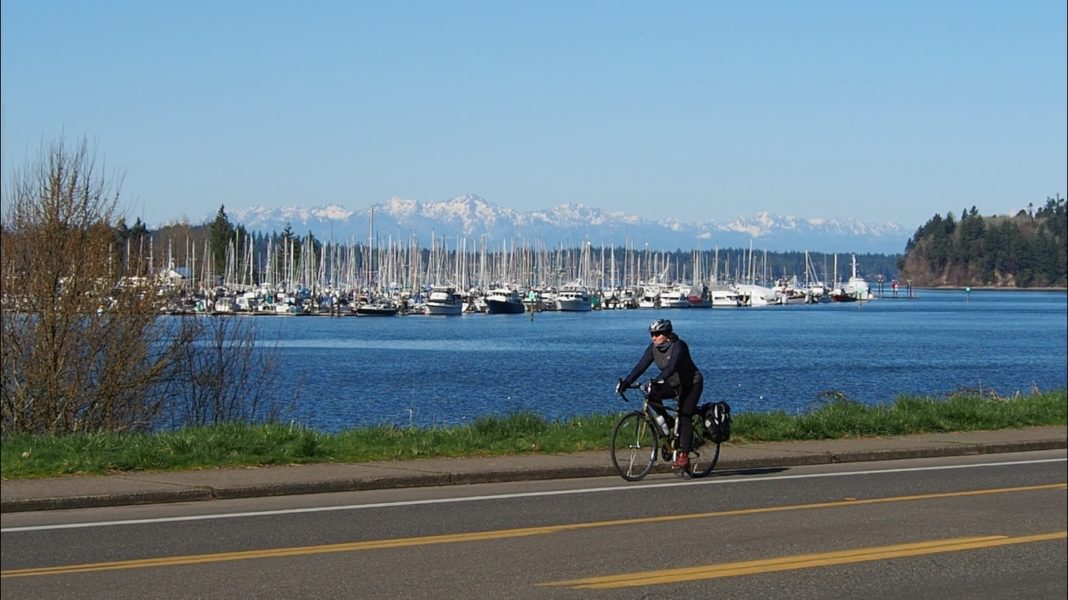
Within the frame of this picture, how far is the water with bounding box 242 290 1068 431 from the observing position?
150ft

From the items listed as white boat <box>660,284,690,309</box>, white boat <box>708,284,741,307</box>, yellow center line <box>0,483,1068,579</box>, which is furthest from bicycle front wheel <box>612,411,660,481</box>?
white boat <box>708,284,741,307</box>

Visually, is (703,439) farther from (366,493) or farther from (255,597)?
(255,597)

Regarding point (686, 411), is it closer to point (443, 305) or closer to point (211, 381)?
point (211, 381)

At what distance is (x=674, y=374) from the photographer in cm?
1720

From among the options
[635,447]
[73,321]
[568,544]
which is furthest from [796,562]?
[73,321]

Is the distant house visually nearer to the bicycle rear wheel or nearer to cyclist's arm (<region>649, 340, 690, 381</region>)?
the bicycle rear wheel

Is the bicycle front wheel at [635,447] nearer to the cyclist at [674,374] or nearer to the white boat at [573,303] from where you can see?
the cyclist at [674,374]

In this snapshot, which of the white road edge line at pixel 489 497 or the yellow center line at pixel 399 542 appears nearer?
the yellow center line at pixel 399 542

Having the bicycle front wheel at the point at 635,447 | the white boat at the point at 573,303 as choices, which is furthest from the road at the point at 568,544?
the white boat at the point at 573,303

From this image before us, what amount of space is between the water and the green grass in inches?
247

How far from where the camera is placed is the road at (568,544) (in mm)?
11188

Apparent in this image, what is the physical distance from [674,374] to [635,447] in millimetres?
1067

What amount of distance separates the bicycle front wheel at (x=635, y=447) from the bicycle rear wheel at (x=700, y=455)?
528 mm

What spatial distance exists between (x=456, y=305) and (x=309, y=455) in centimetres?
13121
